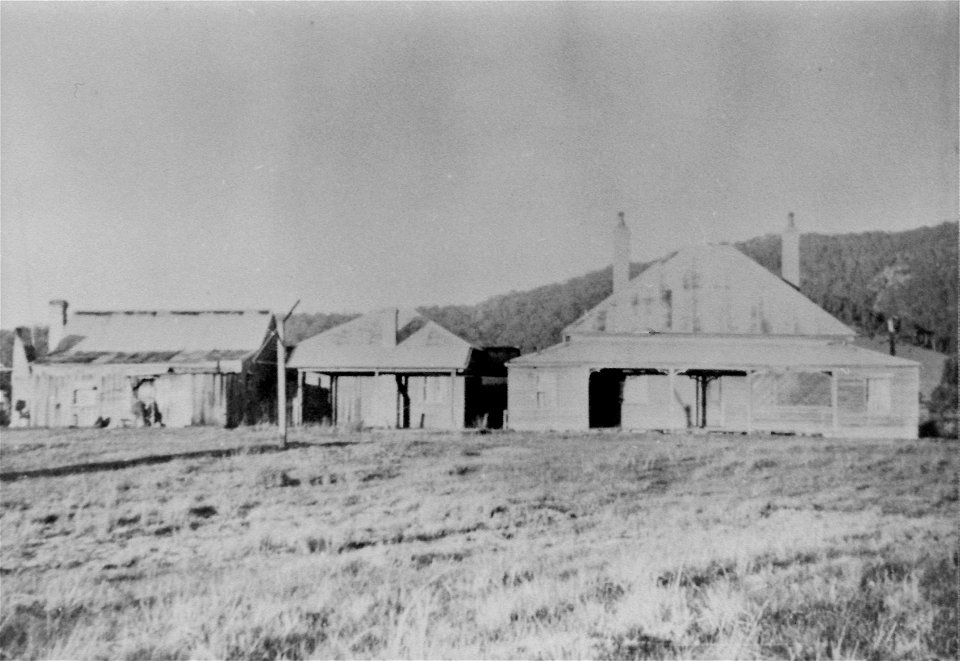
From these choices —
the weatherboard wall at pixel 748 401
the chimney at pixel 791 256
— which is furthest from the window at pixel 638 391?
the chimney at pixel 791 256

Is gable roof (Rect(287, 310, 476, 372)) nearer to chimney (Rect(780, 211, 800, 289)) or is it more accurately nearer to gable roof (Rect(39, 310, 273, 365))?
gable roof (Rect(39, 310, 273, 365))

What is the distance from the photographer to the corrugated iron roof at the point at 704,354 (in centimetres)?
2148

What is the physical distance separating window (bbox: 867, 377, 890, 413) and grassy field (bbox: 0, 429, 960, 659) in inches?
311

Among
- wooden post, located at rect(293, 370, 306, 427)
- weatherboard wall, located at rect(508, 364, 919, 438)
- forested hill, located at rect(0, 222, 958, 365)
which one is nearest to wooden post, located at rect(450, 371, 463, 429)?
weatherboard wall, located at rect(508, 364, 919, 438)

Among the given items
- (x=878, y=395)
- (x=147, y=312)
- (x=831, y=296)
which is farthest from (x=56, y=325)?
(x=831, y=296)

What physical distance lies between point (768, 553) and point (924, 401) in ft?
63.8

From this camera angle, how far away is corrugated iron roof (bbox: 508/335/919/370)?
2148 cm

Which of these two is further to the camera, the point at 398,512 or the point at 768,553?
the point at 398,512

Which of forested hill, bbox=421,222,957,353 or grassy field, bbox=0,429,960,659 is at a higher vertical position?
forested hill, bbox=421,222,957,353

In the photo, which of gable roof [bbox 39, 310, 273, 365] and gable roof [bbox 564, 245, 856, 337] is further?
gable roof [bbox 39, 310, 273, 365]

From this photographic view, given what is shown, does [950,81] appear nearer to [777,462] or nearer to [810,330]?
[777,462]

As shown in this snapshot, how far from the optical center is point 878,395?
22.2 m

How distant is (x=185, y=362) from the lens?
23.4 metres

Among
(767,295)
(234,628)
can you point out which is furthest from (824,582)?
(767,295)
